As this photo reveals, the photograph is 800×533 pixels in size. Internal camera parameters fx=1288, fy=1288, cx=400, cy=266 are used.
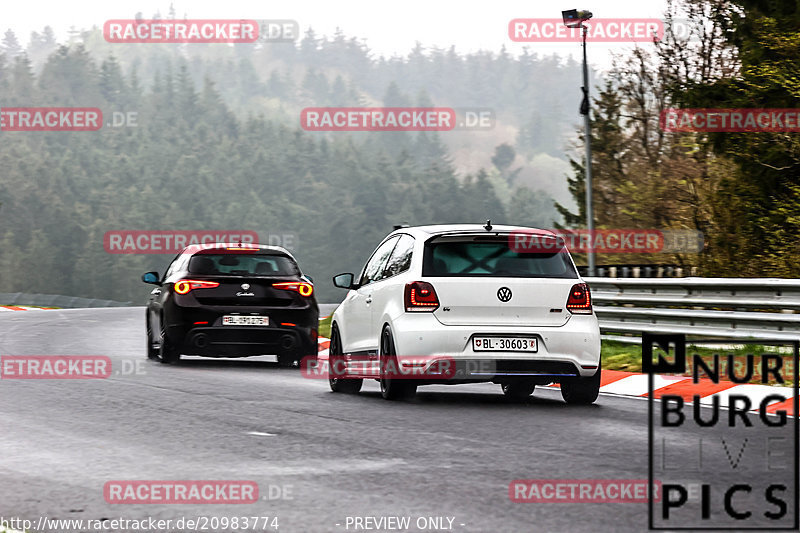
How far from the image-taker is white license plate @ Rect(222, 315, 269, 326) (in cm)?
1644

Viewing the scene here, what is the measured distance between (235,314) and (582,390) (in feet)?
19.9

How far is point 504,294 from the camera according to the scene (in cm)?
1133

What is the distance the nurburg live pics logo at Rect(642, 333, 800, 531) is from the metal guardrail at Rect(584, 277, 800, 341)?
17.0ft

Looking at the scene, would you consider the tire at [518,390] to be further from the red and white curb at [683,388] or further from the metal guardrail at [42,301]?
the metal guardrail at [42,301]

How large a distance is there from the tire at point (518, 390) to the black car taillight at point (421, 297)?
1.71 m

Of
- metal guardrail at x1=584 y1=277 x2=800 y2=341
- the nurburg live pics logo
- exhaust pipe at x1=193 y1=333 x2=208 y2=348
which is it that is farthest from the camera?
exhaust pipe at x1=193 y1=333 x2=208 y2=348

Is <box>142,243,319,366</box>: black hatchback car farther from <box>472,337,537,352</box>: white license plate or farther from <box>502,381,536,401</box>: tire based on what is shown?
<box>472,337,537,352</box>: white license plate

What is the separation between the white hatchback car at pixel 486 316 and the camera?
11227mm

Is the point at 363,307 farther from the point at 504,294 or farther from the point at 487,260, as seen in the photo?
the point at 504,294

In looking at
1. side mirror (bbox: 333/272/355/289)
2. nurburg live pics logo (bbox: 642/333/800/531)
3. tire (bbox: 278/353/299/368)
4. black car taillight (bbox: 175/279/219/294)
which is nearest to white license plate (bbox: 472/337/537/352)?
nurburg live pics logo (bbox: 642/333/800/531)

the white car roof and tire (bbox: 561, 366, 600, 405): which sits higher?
the white car roof

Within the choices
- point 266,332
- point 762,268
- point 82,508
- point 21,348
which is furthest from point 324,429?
point 762,268

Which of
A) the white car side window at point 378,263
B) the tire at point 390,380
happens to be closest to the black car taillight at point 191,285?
the white car side window at point 378,263

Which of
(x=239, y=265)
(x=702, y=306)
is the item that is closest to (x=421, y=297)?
(x=702, y=306)
